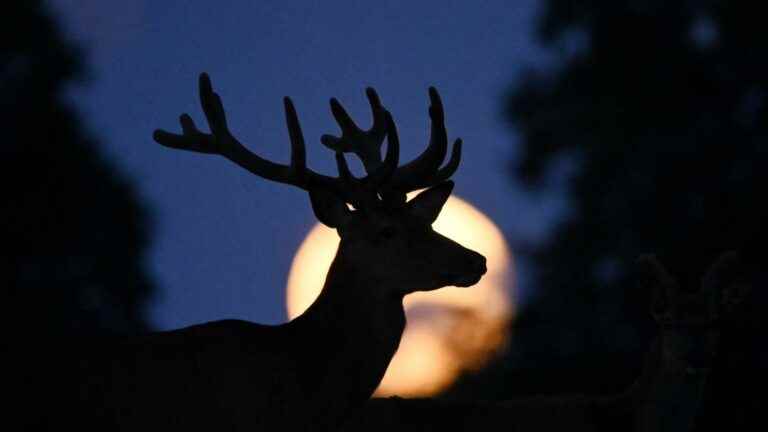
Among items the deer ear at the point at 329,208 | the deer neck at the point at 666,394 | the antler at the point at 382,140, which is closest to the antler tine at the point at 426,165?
the antler at the point at 382,140

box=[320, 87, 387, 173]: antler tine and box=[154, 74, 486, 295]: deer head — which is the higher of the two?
box=[320, 87, 387, 173]: antler tine

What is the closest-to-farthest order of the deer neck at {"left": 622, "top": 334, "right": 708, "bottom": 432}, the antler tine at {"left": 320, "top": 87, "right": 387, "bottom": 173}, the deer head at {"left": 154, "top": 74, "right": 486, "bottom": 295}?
the deer head at {"left": 154, "top": 74, "right": 486, "bottom": 295} < the antler tine at {"left": 320, "top": 87, "right": 387, "bottom": 173} < the deer neck at {"left": 622, "top": 334, "right": 708, "bottom": 432}

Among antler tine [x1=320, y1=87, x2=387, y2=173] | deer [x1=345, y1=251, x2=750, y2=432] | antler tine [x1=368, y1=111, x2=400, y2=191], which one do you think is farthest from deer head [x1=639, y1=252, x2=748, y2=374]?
antler tine [x1=368, y1=111, x2=400, y2=191]

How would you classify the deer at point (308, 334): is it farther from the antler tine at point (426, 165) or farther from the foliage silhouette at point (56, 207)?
the foliage silhouette at point (56, 207)

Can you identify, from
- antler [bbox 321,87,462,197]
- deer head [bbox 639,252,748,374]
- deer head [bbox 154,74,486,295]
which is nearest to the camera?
deer head [bbox 154,74,486,295]

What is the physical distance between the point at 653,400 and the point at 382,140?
2.22 m

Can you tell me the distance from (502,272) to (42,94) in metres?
5.87

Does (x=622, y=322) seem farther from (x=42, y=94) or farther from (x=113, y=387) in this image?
(x=113, y=387)

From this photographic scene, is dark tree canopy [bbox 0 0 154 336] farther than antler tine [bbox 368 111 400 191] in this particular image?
Yes

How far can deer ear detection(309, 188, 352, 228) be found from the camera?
9.20 meters

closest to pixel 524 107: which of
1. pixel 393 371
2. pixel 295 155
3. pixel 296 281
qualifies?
pixel 393 371

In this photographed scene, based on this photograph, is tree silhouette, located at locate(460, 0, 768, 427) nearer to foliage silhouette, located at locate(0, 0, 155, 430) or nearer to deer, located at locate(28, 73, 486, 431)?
foliage silhouette, located at locate(0, 0, 155, 430)

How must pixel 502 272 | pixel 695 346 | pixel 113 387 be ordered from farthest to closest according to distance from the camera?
pixel 502 272 < pixel 695 346 < pixel 113 387

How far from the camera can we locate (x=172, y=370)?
8.41 meters
